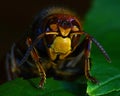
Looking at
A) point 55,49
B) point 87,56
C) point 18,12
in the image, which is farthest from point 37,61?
point 18,12

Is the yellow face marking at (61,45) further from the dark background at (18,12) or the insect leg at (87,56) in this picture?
the dark background at (18,12)

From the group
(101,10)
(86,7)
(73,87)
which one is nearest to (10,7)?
(86,7)

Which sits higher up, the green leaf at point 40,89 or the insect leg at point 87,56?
the insect leg at point 87,56

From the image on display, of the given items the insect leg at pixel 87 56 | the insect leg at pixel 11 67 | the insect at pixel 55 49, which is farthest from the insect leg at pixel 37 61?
the insect leg at pixel 11 67

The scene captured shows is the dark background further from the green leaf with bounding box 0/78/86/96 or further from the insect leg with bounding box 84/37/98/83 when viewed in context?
the green leaf with bounding box 0/78/86/96

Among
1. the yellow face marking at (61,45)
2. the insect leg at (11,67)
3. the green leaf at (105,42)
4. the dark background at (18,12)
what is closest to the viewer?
the green leaf at (105,42)

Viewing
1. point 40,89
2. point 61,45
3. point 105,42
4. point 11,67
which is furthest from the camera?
point 11,67

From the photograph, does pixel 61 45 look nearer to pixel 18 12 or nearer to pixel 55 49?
pixel 55 49
